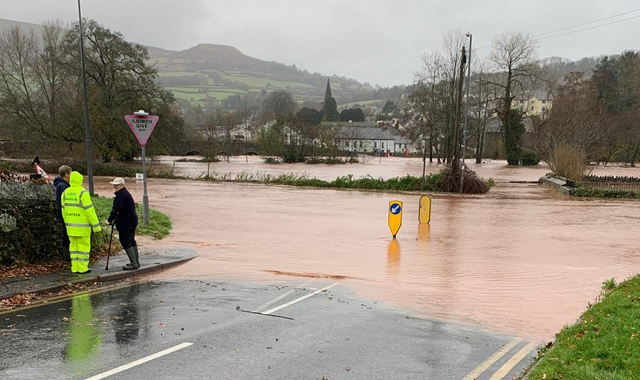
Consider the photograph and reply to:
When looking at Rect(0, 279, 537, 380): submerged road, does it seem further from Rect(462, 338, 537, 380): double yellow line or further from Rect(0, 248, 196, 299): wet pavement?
Rect(0, 248, 196, 299): wet pavement

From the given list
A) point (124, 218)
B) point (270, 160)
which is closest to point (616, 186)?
point (124, 218)

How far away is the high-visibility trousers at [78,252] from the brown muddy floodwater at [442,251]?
1550mm

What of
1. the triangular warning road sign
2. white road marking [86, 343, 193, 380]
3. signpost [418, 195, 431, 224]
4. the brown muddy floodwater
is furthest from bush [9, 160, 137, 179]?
white road marking [86, 343, 193, 380]

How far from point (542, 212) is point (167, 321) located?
19.3 metres

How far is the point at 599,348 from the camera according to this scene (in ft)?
16.3

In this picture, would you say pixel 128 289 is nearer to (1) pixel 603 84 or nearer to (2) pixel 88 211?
(2) pixel 88 211

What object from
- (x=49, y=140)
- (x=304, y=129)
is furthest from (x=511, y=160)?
(x=49, y=140)

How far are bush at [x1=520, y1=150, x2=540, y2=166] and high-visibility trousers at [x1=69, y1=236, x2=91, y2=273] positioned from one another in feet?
215

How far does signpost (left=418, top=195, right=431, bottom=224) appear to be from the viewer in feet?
55.5

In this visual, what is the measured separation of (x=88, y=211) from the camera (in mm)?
8734

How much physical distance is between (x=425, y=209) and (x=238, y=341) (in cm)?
1217

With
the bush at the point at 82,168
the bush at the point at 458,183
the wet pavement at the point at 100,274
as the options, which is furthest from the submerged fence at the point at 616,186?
the bush at the point at 82,168

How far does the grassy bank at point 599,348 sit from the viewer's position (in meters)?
4.45

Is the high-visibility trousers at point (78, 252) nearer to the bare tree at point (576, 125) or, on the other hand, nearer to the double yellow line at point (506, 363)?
the double yellow line at point (506, 363)
